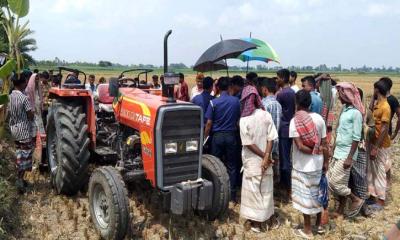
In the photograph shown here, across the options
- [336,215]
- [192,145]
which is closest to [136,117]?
[192,145]

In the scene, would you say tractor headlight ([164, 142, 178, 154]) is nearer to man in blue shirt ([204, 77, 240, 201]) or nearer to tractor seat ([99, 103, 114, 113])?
man in blue shirt ([204, 77, 240, 201])

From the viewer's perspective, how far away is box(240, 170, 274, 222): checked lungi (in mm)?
4750

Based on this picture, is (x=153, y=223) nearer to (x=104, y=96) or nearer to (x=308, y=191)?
(x=308, y=191)

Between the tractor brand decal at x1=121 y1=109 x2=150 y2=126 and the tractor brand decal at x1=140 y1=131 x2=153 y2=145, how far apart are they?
0.39 ft

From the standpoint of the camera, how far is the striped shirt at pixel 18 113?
559 cm

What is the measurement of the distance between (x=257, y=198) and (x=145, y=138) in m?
1.51

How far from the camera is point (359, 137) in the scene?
4895 mm

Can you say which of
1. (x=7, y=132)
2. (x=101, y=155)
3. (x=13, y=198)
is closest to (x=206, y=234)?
(x=101, y=155)

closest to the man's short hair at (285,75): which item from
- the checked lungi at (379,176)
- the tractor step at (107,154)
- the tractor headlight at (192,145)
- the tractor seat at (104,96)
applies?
the checked lungi at (379,176)

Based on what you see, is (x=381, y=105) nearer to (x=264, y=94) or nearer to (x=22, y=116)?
(x=264, y=94)

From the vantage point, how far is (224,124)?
536 centimetres

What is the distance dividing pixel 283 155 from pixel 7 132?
6103mm

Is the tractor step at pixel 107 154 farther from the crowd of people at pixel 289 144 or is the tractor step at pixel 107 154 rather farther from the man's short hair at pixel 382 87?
the man's short hair at pixel 382 87

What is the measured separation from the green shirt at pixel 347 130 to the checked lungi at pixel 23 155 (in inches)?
167
